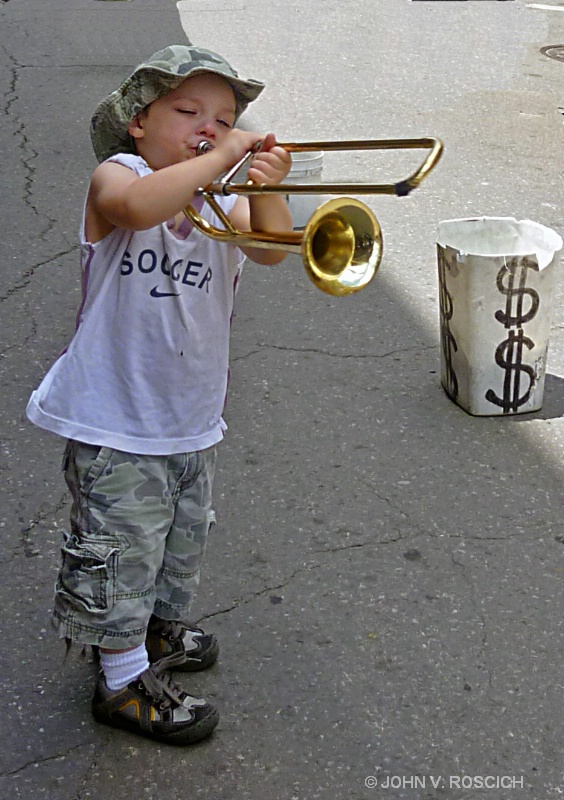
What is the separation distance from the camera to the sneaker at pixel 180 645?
8.29ft

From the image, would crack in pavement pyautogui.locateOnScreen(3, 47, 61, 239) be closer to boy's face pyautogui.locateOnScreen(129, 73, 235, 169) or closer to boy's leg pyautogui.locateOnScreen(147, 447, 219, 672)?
boy's leg pyautogui.locateOnScreen(147, 447, 219, 672)

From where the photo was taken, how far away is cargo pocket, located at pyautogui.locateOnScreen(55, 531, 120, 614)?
2.17 meters

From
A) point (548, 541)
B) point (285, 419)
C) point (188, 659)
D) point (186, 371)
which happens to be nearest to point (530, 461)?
point (548, 541)

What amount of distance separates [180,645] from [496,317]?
1.55 meters

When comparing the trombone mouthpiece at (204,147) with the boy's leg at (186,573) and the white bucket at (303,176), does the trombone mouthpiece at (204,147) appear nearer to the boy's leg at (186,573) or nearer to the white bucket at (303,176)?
the boy's leg at (186,573)

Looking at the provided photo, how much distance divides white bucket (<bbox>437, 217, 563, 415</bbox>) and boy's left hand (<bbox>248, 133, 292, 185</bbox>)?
1.55 meters

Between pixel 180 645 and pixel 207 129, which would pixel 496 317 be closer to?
pixel 180 645

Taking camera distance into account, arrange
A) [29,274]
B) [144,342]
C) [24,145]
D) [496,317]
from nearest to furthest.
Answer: [144,342] → [496,317] → [29,274] → [24,145]

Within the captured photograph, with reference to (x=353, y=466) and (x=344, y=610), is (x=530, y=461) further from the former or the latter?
(x=344, y=610)

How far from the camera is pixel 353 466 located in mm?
3379

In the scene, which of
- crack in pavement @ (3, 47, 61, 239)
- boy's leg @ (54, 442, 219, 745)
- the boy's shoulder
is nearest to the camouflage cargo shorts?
boy's leg @ (54, 442, 219, 745)

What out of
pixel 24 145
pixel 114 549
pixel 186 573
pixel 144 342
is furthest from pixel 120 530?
pixel 24 145

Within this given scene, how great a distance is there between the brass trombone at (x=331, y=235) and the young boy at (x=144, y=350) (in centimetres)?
6

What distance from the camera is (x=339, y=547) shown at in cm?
300
